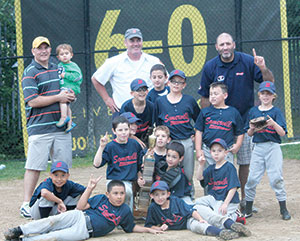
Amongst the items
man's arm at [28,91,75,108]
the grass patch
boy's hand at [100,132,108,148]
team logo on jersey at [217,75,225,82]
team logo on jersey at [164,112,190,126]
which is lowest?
Result: the grass patch

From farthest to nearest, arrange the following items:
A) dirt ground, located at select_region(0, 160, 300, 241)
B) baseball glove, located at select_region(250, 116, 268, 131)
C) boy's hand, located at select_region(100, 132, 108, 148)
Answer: baseball glove, located at select_region(250, 116, 268, 131) < boy's hand, located at select_region(100, 132, 108, 148) < dirt ground, located at select_region(0, 160, 300, 241)

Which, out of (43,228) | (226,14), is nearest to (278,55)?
(226,14)

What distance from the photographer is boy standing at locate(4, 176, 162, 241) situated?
5.27 m

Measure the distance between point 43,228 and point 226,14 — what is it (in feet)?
22.3

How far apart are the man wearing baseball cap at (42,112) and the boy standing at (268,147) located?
2.20m

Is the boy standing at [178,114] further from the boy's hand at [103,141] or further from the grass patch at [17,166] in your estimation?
the grass patch at [17,166]

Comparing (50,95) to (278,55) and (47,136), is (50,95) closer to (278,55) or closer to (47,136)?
(47,136)

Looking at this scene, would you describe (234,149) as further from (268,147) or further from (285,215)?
(285,215)

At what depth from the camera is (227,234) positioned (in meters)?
5.21

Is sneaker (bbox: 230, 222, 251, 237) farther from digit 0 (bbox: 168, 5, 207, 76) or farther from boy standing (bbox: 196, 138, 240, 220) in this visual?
digit 0 (bbox: 168, 5, 207, 76)

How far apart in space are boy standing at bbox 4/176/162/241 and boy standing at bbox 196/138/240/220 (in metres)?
0.72

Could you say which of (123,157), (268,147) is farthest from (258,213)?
(123,157)

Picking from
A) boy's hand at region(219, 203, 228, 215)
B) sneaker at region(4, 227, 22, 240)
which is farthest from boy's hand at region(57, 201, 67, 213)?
boy's hand at region(219, 203, 228, 215)

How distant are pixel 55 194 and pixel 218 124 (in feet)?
6.27
